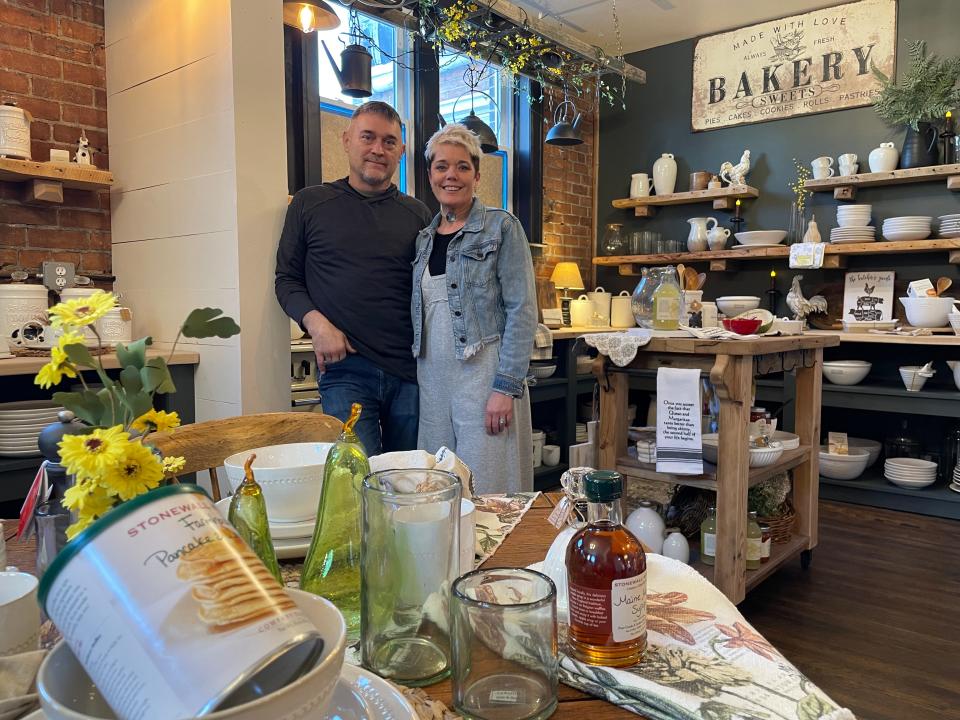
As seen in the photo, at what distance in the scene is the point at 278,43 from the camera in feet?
7.52

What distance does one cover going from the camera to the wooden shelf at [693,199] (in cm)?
458

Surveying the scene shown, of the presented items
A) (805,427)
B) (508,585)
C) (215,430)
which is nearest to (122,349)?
(508,585)

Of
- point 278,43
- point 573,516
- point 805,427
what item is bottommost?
point 805,427

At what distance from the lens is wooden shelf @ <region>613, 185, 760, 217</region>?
15.0 feet

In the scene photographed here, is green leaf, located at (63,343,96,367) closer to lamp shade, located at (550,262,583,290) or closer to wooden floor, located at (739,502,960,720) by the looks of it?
wooden floor, located at (739,502,960,720)

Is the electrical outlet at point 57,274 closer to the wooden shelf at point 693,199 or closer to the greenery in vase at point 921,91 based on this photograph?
the wooden shelf at point 693,199

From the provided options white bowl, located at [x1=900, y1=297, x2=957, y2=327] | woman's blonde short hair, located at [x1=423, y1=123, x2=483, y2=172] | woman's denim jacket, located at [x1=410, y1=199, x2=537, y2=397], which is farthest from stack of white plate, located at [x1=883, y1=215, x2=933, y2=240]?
woman's blonde short hair, located at [x1=423, y1=123, x2=483, y2=172]

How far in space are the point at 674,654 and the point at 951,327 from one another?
398cm

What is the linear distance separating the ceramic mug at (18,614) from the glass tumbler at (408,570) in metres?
0.28

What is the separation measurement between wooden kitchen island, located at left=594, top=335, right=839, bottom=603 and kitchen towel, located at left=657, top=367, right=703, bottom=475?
6 centimetres

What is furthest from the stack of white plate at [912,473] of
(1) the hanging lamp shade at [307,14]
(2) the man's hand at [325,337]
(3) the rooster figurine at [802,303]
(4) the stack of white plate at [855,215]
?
(1) the hanging lamp shade at [307,14]

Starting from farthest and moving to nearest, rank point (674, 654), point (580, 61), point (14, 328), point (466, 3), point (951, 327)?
point (580, 61) < point (951, 327) < point (466, 3) < point (14, 328) < point (674, 654)

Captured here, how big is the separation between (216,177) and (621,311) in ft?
11.0

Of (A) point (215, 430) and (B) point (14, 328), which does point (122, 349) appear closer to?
(A) point (215, 430)
